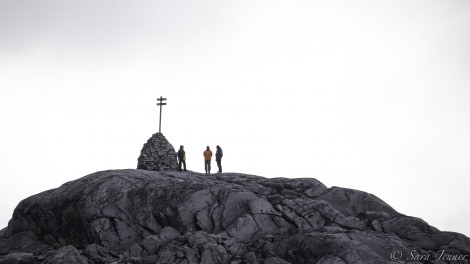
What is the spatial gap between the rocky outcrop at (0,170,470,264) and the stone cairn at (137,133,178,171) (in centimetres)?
257

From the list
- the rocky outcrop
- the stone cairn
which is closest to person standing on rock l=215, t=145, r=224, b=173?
the rocky outcrop

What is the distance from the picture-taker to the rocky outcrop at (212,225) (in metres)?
32.4

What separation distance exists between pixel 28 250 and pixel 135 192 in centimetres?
896

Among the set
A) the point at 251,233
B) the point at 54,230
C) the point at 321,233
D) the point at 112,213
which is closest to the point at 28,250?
the point at 54,230

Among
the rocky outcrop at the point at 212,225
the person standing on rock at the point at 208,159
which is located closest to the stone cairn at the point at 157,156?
the rocky outcrop at the point at 212,225

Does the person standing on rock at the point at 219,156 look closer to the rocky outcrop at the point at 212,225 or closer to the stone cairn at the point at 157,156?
the rocky outcrop at the point at 212,225

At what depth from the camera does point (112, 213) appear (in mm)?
38438

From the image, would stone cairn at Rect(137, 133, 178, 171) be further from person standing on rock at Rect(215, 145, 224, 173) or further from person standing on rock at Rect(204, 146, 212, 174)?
person standing on rock at Rect(215, 145, 224, 173)

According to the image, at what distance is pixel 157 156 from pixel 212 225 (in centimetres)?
1217

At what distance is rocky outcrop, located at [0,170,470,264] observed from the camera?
3244 cm

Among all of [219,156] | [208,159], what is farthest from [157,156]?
[219,156]

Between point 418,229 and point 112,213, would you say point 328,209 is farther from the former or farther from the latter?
point 112,213

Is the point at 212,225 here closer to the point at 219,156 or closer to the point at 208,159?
the point at 208,159

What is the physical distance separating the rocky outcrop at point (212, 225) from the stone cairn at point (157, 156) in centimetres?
257
